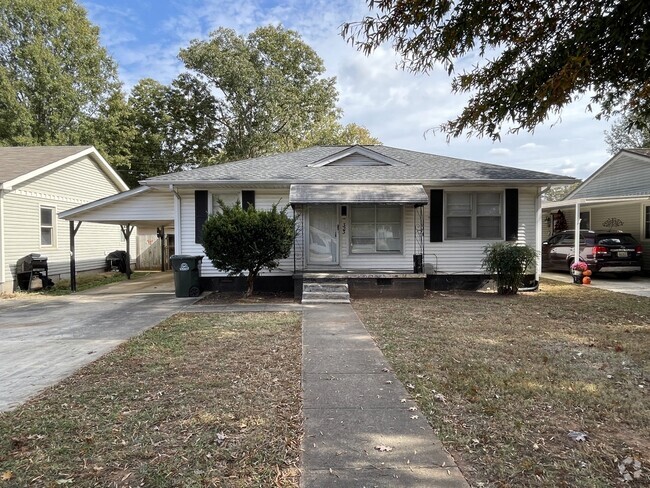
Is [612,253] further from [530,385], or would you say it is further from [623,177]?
[530,385]

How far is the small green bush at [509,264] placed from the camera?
9.83 metres

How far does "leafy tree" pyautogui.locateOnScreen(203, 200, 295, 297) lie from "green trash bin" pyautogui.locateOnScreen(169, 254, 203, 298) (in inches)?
46.7

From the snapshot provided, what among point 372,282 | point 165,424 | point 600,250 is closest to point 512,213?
point 600,250

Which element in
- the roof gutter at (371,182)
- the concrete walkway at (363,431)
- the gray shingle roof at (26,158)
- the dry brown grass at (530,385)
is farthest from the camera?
the gray shingle roof at (26,158)

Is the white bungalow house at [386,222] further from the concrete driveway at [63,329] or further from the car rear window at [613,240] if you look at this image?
the car rear window at [613,240]

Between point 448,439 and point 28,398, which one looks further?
point 28,398

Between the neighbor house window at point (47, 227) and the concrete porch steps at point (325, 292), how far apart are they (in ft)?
34.4

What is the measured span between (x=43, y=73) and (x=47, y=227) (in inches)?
555

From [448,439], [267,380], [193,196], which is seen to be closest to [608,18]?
[448,439]

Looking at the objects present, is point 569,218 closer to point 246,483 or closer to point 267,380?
point 267,380

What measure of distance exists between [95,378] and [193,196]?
728 cm

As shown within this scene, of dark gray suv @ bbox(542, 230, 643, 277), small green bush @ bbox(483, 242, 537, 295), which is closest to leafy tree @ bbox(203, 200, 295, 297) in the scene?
small green bush @ bbox(483, 242, 537, 295)

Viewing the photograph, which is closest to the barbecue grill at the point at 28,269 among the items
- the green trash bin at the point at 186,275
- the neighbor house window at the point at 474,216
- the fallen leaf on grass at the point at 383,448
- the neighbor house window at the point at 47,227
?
the neighbor house window at the point at 47,227

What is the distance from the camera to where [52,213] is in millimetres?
14438
